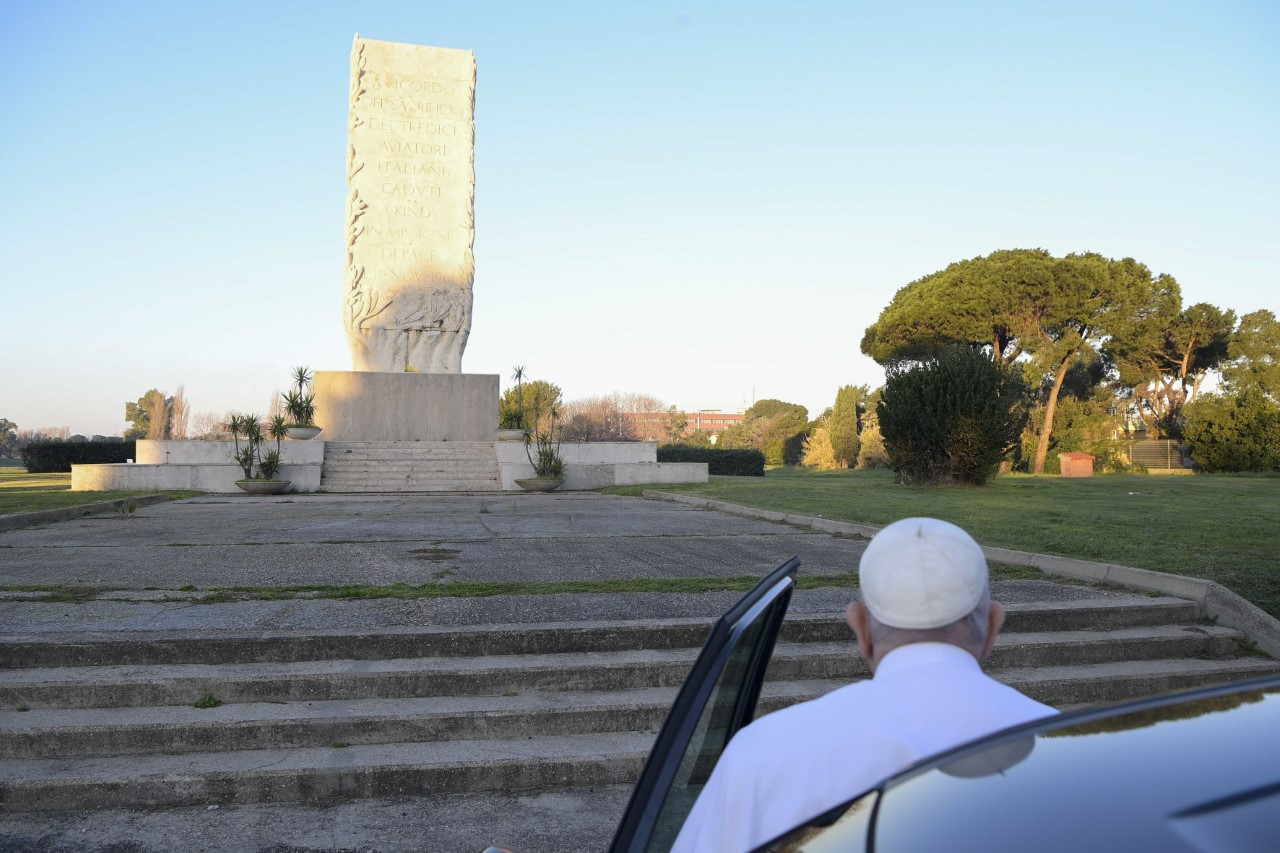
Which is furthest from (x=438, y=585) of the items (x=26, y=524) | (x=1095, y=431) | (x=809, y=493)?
(x=1095, y=431)

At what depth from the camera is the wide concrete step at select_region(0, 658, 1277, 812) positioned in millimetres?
3994

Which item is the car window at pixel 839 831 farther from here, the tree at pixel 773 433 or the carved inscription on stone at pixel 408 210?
the tree at pixel 773 433

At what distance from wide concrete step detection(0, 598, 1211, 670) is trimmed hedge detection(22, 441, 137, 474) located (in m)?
30.8

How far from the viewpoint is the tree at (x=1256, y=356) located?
33844 mm

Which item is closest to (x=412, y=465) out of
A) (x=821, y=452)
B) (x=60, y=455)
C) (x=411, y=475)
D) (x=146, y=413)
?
(x=411, y=475)

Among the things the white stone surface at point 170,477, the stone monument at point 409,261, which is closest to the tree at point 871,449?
the stone monument at point 409,261

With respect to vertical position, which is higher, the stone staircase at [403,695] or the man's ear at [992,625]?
the man's ear at [992,625]

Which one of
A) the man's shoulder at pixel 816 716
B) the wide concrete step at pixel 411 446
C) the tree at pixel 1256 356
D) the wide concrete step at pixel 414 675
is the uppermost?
the tree at pixel 1256 356

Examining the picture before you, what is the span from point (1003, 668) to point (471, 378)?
2203cm

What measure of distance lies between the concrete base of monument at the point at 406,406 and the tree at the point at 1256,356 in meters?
26.5

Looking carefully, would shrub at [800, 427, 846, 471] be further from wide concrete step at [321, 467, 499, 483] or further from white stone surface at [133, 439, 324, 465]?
white stone surface at [133, 439, 324, 465]

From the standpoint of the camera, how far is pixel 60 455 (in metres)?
32.4

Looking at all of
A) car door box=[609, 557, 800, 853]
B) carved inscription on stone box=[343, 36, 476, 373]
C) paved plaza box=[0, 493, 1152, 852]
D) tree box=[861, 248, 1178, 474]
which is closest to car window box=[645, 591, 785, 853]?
car door box=[609, 557, 800, 853]

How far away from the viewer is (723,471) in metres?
33.0
